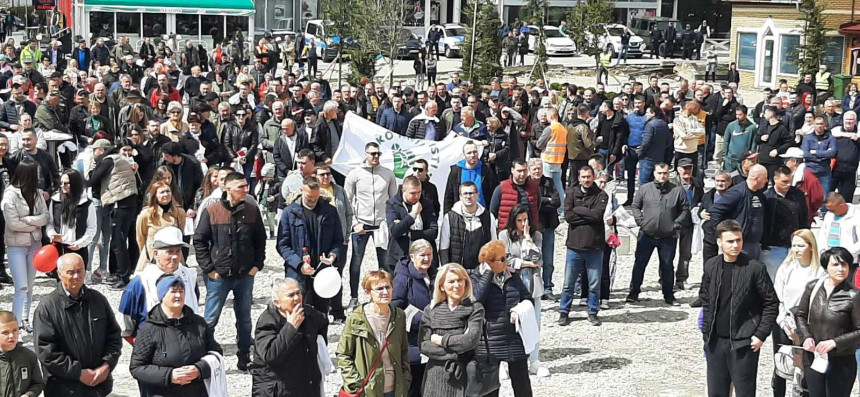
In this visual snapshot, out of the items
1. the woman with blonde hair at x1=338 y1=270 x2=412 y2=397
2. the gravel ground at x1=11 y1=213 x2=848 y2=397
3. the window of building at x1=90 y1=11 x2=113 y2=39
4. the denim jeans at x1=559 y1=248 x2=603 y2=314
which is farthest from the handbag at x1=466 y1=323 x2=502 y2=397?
the window of building at x1=90 y1=11 x2=113 y2=39

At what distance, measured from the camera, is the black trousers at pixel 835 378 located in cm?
804

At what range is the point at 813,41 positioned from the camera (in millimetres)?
32531

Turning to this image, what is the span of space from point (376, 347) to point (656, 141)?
1003cm

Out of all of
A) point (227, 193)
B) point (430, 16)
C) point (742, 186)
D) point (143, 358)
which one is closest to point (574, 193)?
point (742, 186)

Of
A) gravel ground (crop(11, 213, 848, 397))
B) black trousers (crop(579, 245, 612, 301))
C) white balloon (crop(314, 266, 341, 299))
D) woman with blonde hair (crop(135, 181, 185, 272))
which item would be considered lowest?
gravel ground (crop(11, 213, 848, 397))

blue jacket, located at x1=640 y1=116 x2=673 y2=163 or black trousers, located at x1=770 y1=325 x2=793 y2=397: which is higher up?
blue jacket, located at x1=640 y1=116 x2=673 y2=163

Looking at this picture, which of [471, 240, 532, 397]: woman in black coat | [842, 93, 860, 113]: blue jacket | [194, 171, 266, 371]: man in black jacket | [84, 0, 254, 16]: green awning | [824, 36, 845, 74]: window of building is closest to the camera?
[471, 240, 532, 397]: woman in black coat

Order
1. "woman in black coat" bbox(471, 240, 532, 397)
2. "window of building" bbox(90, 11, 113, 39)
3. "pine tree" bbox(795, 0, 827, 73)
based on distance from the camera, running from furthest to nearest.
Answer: "window of building" bbox(90, 11, 113, 39), "pine tree" bbox(795, 0, 827, 73), "woman in black coat" bbox(471, 240, 532, 397)

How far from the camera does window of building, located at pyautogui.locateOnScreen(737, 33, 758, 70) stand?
38.9 metres

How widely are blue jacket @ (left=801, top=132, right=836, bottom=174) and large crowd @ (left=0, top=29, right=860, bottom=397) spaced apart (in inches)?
1.2

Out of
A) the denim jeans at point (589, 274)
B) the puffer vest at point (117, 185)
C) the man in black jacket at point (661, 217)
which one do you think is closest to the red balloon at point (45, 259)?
the puffer vest at point (117, 185)

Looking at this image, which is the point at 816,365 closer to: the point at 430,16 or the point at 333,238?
the point at 333,238

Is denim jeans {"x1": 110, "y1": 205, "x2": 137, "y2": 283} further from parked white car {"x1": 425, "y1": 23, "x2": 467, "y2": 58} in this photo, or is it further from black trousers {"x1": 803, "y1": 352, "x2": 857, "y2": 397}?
parked white car {"x1": 425, "y1": 23, "x2": 467, "y2": 58}

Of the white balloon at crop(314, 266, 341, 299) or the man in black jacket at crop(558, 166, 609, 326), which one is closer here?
the white balloon at crop(314, 266, 341, 299)
